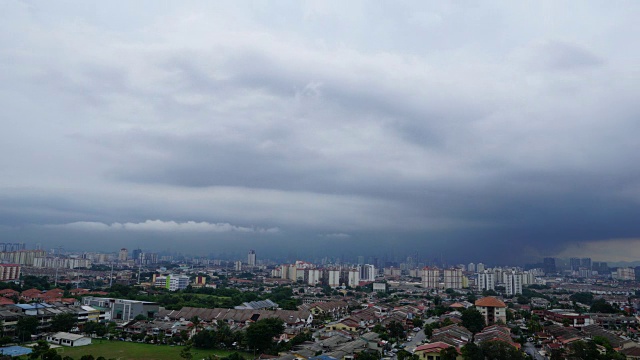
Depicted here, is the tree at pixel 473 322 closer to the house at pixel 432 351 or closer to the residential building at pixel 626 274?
the house at pixel 432 351

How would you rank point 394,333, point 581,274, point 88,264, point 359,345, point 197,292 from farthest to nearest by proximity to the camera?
point 581,274
point 88,264
point 197,292
point 394,333
point 359,345

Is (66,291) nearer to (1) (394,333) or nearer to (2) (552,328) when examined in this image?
(1) (394,333)

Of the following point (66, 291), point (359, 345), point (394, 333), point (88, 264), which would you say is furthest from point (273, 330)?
point (88, 264)

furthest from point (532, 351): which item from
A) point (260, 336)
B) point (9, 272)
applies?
point (9, 272)

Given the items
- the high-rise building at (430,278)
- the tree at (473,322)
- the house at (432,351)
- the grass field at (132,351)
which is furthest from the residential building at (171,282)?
the house at (432,351)

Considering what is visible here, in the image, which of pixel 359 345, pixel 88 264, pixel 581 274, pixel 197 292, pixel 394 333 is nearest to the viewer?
pixel 359 345

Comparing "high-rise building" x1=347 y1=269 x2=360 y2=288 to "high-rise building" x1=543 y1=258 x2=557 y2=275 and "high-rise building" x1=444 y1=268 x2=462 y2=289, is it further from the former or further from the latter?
"high-rise building" x1=543 y1=258 x2=557 y2=275

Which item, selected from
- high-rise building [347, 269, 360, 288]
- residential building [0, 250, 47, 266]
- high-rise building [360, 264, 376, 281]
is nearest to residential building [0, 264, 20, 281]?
residential building [0, 250, 47, 266]
